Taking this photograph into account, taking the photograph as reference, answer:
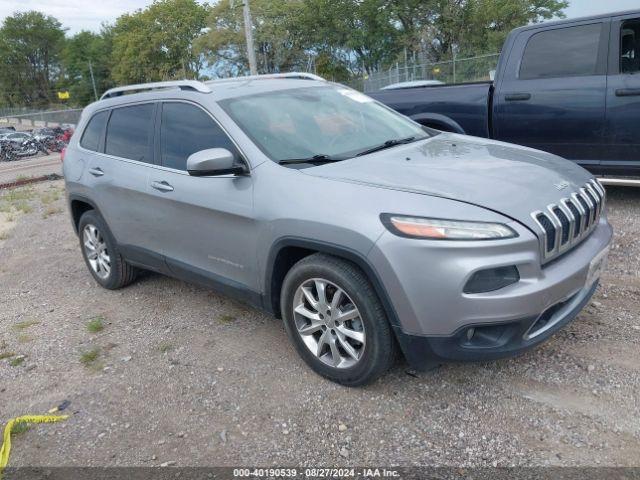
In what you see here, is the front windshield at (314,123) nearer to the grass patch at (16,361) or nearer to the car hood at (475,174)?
the car hood at (475,174)

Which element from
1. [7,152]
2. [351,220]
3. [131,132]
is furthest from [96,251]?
[7,152]

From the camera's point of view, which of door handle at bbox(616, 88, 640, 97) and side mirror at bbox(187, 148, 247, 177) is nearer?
side mirror at bbox(187, 148, 247, 177)

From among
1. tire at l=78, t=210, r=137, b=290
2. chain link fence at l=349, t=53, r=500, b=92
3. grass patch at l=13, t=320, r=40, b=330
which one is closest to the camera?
grass patch at l=13, t=320, r=40, b=330

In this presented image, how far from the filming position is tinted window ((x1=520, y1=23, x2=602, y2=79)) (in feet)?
18.6

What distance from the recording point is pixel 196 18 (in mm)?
58781

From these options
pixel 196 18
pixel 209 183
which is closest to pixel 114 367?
pixel 209 183

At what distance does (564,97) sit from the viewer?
225 inches

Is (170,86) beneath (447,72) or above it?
beneath

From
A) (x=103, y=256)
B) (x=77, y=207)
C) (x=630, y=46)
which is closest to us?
(x=103, y=256)

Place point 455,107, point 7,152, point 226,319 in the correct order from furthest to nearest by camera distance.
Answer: point 7,152 < point 455,107 < point 226,319

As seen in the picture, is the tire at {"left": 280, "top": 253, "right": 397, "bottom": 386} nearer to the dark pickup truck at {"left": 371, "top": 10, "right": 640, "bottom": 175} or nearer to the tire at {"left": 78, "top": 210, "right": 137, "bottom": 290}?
the tire at {"left": 78, "top": 210, "right": 137, "bottom": 290}

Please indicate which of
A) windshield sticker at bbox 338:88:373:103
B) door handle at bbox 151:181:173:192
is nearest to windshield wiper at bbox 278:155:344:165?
door handle at bbox 151:181:173:192

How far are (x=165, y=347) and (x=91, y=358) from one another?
1.66 ft

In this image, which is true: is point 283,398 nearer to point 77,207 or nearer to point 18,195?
point 77,207
